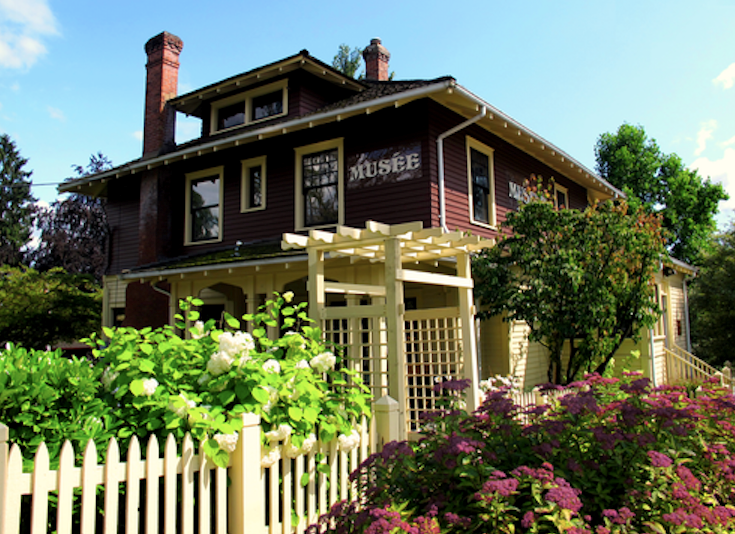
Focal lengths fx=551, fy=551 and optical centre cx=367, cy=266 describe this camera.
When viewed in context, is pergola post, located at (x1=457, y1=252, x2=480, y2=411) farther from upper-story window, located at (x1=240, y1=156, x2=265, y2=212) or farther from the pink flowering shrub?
upper-story window, located at (x1=240, y1=156, x2=265, y2=212)

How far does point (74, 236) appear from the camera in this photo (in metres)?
37.2

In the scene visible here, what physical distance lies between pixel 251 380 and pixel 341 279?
749cm

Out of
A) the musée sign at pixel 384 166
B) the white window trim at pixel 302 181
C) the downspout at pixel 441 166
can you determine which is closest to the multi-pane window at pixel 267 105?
the white window trim at pixel 302 181

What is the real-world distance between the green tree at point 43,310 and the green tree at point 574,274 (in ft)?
47.3

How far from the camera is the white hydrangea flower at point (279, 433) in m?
3.17

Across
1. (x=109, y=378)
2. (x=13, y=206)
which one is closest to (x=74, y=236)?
(x=13, y=206)

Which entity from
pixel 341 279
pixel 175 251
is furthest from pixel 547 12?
pixel 175 251

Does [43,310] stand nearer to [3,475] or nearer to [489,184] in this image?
[489,184]

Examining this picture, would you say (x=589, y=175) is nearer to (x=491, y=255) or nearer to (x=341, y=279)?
(x=491, y=255)

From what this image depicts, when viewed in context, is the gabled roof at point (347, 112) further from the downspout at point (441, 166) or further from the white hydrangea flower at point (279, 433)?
the white hydrangea flower at point (279, 433)

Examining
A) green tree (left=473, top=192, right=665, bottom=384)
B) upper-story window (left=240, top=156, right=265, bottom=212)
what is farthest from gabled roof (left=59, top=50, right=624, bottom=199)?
green tree (left=473, top=192, right=665, bottom=384)

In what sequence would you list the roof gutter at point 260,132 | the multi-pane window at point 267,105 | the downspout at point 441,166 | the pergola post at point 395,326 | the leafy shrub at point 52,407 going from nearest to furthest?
the leafy shrub at point 52,407
the pergola post at point 395,326
the roof gutter at point 260,132
the downspout at point 441,166
the multi-pane window at point 267,105

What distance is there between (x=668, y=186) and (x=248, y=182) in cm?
3157

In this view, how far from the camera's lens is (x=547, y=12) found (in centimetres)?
902
